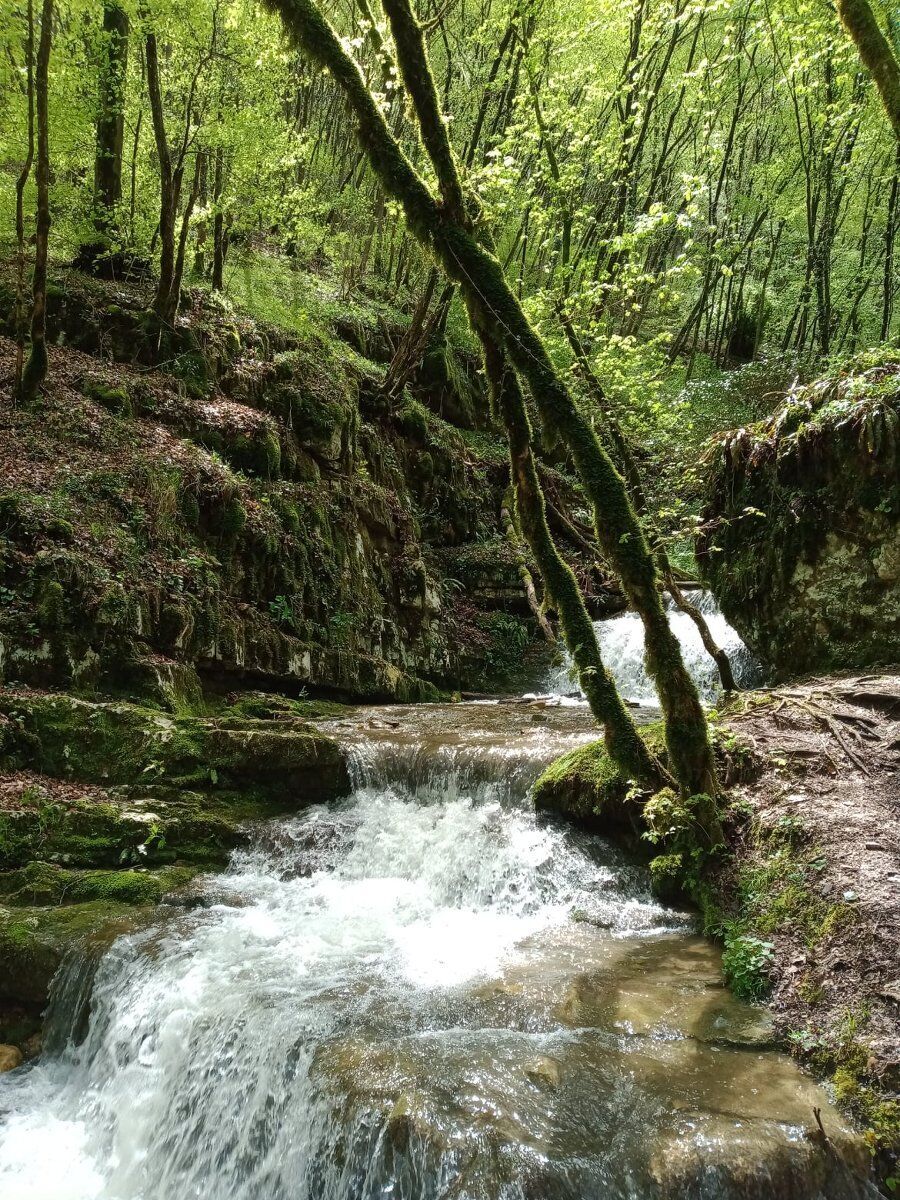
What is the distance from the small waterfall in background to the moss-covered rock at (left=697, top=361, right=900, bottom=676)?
134 centimetres

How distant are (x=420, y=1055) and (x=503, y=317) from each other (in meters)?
5.31

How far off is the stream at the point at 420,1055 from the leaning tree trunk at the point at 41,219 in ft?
24.6

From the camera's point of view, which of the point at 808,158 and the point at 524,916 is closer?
the point at 524,916

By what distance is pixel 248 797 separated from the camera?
7.70 m

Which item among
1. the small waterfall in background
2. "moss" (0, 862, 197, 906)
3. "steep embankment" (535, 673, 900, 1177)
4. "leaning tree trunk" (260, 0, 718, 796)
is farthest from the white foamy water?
the small waterfall in background

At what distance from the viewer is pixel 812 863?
4.76m

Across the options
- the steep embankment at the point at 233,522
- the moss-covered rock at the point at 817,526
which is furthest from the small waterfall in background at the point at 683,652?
the steep embankment at the point at 233,522

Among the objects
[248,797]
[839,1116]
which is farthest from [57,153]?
[839,1116]

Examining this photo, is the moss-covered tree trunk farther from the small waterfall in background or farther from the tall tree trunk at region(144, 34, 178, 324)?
the tall tree trunk at region(144, 34, 178, 324)

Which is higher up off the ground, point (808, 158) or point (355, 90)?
point (808, 158)

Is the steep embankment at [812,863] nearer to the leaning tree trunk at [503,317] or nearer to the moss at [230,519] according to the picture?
the leaning tree trunk at [503,317]

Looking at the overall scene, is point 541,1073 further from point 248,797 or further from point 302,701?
point 302,701

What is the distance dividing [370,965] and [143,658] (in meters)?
4.96

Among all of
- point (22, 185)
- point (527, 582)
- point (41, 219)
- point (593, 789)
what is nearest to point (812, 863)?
point (593, 789)
